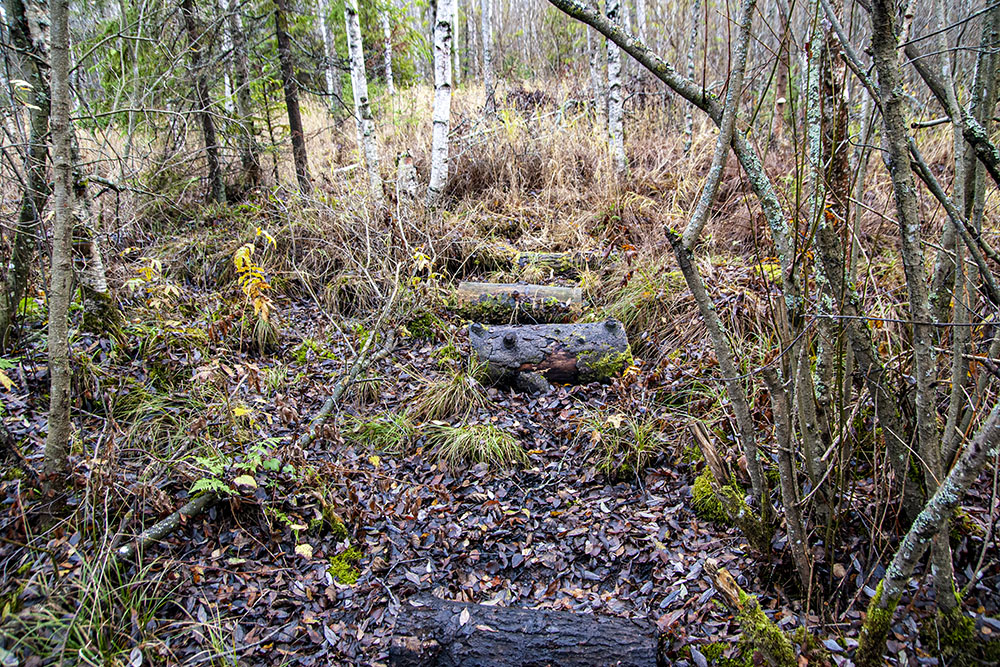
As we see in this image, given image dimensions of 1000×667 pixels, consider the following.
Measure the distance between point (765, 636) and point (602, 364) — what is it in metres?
2.67

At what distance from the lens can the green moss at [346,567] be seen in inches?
111

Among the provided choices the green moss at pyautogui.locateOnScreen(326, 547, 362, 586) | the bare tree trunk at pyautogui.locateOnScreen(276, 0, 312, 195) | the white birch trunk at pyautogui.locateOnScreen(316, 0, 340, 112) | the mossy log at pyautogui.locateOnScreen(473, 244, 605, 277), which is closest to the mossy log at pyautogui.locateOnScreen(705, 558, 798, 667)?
the green moss at pyautogui.locateOnScreen(326, 547, 362, 586)

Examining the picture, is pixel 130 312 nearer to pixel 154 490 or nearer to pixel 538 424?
pixel 154 490

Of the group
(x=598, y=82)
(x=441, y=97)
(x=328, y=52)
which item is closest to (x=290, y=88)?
(x=441, y=97)

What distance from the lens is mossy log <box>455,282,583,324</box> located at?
514 cm

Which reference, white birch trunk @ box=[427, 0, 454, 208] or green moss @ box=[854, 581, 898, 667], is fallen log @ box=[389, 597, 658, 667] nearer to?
green moss @ box=[854, 581, 898, 667]

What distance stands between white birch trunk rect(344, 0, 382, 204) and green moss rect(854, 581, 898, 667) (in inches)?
233

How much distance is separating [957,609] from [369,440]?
10.3 feet

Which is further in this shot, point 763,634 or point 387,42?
point 387,42

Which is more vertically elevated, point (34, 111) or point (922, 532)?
point (34, 111)

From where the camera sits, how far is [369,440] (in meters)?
3.86

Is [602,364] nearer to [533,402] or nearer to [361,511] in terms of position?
[533,402]

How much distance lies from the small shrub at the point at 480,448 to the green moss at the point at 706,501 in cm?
108

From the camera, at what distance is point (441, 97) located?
6543mm
